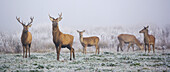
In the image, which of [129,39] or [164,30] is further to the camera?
[164,30]

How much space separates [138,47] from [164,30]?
4.56 meters

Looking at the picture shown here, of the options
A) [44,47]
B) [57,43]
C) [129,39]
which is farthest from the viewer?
[129,39]

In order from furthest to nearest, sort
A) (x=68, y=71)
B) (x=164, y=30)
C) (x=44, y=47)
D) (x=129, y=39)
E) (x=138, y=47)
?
(x=164, y=30)
(x=138, y=47)
(x=129, y=39)
(x=44, y=47)
(x=68, y=71)

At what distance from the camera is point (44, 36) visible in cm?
2694

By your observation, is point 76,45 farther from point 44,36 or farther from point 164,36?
point 164,36

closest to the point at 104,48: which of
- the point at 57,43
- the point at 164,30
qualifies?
the point at 164,30

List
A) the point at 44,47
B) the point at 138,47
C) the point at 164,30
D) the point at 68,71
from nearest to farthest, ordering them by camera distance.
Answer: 1. the point at 68,71
2. the point at 44,47
3. the point at 138,47
4. the point at 164,30

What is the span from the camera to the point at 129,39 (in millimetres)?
25516

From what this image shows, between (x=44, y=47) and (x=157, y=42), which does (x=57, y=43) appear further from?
(x=157, y=42)

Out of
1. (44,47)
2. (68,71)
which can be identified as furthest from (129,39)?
(68,71)

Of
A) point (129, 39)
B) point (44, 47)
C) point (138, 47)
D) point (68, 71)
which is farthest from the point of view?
point (138, 47)

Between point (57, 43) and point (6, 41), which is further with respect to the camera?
point (6, 41)

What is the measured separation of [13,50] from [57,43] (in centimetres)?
1020

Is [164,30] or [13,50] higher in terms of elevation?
[164,30]
